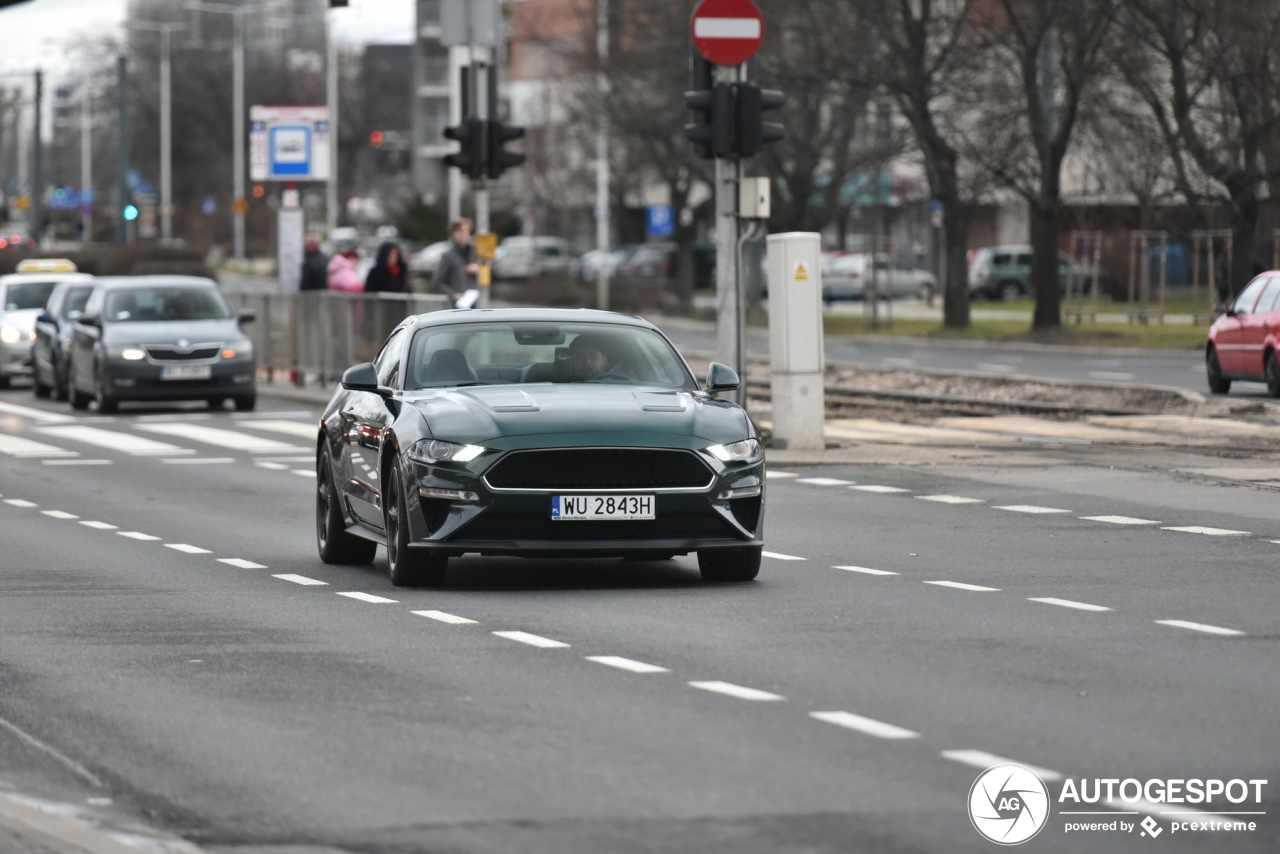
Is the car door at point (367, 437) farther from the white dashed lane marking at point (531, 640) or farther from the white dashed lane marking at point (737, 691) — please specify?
the white dashed lane marking at point (737, 691)

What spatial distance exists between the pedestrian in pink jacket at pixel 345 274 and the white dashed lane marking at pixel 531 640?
24.2m

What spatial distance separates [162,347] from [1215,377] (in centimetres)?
1289

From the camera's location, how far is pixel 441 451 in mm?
12141

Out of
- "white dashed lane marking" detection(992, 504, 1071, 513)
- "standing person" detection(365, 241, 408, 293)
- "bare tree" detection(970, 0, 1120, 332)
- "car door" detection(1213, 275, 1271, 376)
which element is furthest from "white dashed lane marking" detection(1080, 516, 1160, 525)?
"bare tree" detection(970, 0, 1120, 332)

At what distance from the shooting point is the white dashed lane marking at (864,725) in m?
7.82

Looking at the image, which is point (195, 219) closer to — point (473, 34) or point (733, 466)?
point (473, 34)

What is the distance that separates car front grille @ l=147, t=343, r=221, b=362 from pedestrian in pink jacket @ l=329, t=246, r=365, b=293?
15.4 feet

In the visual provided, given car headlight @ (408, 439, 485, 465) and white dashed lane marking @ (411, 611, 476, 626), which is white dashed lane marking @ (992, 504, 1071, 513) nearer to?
car headlight @ (408, 439, 485, 465)

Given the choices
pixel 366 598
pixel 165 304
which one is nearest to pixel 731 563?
pixel 366 598

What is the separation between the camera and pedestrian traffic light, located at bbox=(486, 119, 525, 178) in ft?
92.1

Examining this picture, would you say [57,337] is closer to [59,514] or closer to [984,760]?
[59,514]

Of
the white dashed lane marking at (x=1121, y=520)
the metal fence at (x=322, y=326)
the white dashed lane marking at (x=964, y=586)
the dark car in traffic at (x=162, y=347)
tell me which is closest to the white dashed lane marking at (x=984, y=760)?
the white dashed lane marking at (x=964, y=586)

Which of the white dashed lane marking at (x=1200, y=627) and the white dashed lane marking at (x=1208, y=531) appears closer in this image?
the white dashed lane marking at (x=1200, y=627)

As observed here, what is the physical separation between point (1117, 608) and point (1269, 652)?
5.02ft
